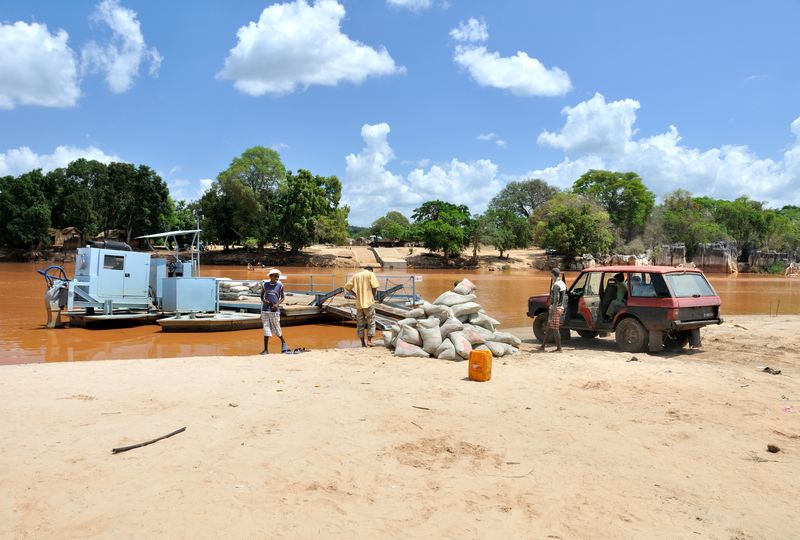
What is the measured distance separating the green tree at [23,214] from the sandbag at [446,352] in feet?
181

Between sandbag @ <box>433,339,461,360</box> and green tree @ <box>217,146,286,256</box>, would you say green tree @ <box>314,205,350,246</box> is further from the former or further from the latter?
sandbag @ <box>433,339,461,360</box>

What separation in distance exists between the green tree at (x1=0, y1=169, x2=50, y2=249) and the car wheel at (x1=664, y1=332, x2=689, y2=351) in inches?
2262

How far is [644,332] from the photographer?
9.77 metres

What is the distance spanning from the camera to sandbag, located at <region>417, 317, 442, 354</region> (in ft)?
30.3

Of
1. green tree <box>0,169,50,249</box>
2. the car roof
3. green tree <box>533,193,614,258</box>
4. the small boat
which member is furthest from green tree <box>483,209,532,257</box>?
the car roof

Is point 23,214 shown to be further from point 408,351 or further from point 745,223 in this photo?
point 745,223

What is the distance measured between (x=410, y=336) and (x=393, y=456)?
17.3 feet

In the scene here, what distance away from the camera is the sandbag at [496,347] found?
9366 millimetres

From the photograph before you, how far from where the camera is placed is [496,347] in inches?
373

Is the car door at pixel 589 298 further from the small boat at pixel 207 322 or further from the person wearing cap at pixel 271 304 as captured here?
the small boat at pixel 207 322

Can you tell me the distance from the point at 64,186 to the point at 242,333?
52123 mm

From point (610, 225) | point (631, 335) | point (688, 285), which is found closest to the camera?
point (688, 285)

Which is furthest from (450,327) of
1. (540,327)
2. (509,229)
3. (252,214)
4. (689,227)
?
(689,227)

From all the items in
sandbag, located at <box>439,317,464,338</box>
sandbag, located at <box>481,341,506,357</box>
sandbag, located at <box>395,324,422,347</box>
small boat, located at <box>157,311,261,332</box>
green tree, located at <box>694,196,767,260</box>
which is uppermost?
green tree, located at <box>694,196,767,260</box>
